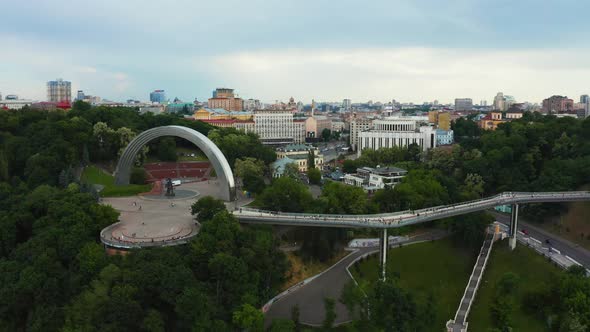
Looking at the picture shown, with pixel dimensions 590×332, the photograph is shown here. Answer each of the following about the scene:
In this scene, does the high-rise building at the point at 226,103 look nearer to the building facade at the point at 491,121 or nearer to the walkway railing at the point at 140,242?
the building facade at the point at 491,121

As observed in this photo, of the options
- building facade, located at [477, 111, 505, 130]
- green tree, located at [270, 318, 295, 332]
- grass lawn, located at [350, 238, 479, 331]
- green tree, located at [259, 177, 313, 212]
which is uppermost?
building facade, located at [477, 111, 505, 130]

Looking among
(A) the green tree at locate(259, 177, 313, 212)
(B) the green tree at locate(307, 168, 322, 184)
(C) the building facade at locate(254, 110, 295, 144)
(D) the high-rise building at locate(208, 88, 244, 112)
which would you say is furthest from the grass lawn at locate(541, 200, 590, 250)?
(D) the high-rise building at locate(208, 88, 244, 112)

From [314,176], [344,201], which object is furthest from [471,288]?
[314,176]

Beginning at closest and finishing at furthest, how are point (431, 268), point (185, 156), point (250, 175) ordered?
Result: point (431, 268), point (250, 175), point (185, 156)

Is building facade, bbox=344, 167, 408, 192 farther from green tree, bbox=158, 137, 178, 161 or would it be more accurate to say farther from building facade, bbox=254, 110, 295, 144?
building facade, bbox=254, 110, 295, 144

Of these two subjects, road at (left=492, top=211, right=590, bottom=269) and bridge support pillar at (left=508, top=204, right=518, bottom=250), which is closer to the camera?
road at (left=492, top=211, right=590, bottom=269)

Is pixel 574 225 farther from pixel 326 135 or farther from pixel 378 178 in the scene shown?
pixel 326 135

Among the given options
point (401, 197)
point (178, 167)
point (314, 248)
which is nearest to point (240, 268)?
point (314, 248)
